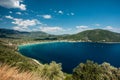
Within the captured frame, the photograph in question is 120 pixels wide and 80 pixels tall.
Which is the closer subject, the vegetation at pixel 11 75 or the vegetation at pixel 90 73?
the vegetation at pixel 11 75

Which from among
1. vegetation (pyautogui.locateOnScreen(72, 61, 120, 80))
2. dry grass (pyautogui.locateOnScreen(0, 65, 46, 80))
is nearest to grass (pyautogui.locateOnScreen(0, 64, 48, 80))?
dry grass (pyautogui.locateOnScreen(0, 65, 46, 80))

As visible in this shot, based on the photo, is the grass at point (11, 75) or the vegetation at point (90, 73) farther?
the vegetation at point (90, 73)

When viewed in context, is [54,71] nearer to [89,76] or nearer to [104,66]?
[89,76]

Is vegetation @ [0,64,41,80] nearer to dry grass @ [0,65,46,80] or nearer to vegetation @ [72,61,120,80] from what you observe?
dry grass @ [0,65,46,80]

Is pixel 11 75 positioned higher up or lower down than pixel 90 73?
higher up

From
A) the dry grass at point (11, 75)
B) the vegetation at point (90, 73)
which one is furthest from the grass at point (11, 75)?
the vegetation at point (90, 73)

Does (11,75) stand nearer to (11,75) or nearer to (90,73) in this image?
(11,75)

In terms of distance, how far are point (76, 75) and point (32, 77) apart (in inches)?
2367

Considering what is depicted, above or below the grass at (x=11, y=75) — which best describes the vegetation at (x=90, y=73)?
below

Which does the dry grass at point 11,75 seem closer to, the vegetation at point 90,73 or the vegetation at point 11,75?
the vegetation at point 11,75

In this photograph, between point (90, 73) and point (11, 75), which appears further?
point (90, 73)

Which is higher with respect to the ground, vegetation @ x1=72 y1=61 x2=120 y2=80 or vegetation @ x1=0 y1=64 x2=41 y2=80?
vegetation @ x1=0 y1=64 x2=41 y2=80

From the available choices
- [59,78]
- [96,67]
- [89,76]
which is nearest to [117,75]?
[96,67]

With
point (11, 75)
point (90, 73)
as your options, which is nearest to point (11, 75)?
point (11, 75)
